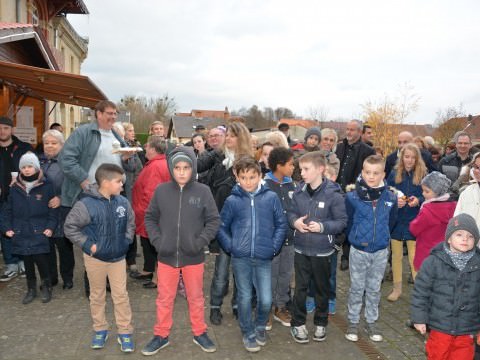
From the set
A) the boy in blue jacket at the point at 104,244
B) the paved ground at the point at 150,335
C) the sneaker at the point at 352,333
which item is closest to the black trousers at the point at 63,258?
the paved ground at the point at 150,335

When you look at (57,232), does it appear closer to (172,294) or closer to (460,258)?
(172,294)

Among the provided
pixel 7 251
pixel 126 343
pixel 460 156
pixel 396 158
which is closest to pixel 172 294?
pixel 126 343

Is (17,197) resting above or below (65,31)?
below

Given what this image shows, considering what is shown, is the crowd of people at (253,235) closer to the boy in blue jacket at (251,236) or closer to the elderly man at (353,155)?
the boy in blue jacket at (251,236)

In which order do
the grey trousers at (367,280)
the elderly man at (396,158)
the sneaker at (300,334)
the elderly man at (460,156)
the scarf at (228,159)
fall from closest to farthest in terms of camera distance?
the sneaker at (300,334) → the grey trousers at (367,280) → the scarf at (228,159) → the elderly man at (396,158) → the elderly man at (460,156)

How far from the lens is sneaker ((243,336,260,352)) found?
13.3ft

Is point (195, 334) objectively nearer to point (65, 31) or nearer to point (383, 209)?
point (383, 209)

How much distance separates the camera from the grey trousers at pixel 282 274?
14.7 feet

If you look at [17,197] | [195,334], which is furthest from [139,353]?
[17,197]

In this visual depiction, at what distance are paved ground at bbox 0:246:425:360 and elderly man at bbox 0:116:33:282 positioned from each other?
0.82 meters

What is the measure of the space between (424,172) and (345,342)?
9.27ft

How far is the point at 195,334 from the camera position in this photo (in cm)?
410

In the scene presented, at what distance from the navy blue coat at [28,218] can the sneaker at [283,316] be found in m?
2.98

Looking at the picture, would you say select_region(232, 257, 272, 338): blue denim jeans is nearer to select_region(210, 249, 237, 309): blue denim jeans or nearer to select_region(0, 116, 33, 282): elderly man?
select_region(210, 249, 237, 309): blue denim jeans
